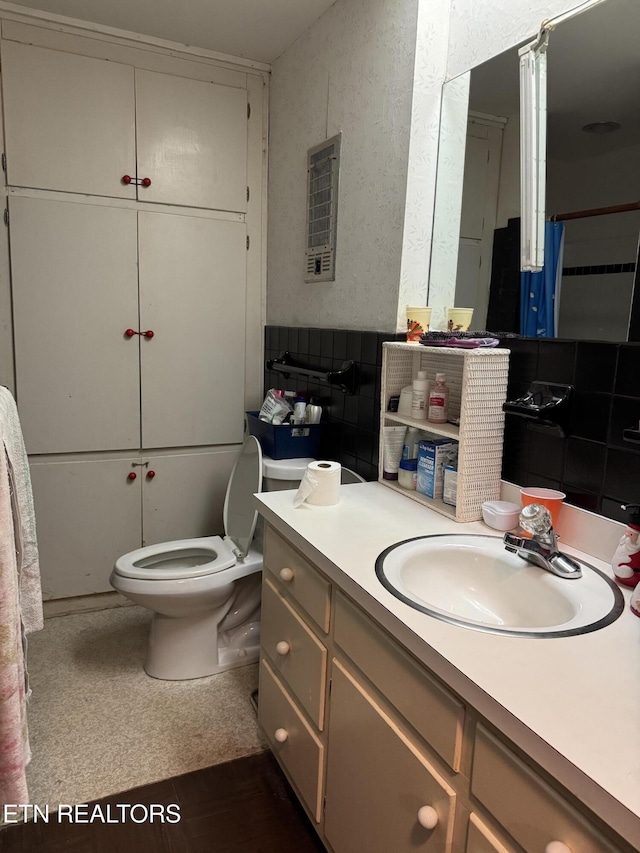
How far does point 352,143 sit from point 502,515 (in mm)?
1323

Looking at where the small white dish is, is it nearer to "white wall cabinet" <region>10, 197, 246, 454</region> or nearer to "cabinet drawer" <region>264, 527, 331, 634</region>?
"cabinet drawer" <region>264, 527, 331, 634</region>

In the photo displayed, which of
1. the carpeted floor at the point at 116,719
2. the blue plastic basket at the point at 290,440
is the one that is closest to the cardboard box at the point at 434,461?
the blue plastic basket at the point at 290,440

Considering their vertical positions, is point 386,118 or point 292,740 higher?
point 386,118

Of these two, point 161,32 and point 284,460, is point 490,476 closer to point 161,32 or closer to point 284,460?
point 284,460

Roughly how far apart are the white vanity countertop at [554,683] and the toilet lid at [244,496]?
833mm

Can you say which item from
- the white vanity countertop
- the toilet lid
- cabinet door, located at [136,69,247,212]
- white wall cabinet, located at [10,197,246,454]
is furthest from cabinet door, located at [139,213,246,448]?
the white vanity countertop

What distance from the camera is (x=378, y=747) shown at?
3.71ft

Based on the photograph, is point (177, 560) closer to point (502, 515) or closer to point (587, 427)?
point (502, 515)

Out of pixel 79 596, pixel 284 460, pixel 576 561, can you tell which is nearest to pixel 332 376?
pixel 284 460

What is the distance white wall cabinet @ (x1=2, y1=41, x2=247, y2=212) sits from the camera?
2246 mm

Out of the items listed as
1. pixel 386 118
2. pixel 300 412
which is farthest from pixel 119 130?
pixel 300 412

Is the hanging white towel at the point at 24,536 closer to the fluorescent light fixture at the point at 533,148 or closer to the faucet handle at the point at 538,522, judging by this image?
the faucet handle at the point at 538,522

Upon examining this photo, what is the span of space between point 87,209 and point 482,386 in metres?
1.78

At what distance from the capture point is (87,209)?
7.79 feet
